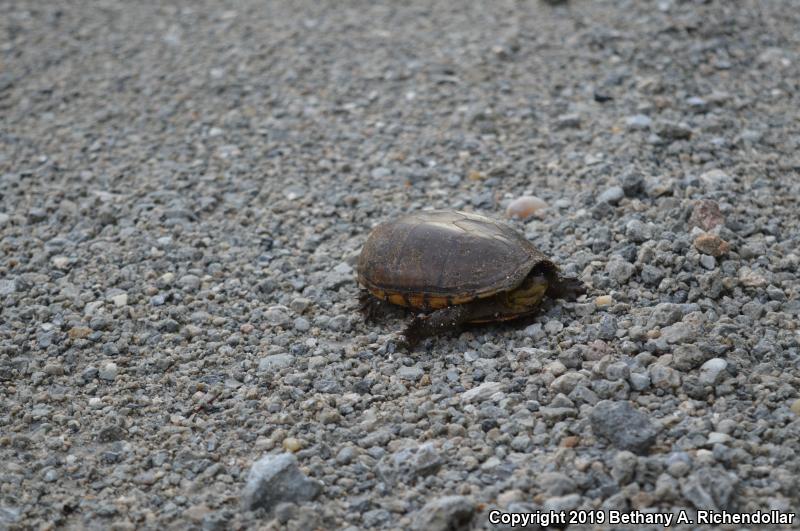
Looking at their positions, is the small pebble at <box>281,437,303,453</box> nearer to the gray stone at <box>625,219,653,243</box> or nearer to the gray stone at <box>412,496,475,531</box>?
the gray stone at <box>412,496,475,531</box>

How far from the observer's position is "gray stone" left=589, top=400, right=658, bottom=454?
152 inches

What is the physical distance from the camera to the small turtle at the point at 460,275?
487 centimetres

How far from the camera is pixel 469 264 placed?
16.0 feet

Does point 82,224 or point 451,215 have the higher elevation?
point 451,215

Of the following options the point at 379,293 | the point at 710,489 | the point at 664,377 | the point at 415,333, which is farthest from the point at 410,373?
the point at 710,489

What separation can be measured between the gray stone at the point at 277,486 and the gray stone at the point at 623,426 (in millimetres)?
1324

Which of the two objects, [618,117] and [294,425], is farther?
[618,117]

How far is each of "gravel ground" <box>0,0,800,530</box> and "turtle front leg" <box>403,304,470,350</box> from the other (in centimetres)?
9

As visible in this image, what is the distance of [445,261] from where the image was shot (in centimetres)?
493

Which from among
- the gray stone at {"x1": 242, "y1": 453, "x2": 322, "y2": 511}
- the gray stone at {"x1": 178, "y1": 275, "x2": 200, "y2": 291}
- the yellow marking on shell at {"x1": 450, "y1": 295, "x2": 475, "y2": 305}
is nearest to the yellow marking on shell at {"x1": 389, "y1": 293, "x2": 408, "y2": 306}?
the yellow marking on shell at {"x1": 450, "y1": 295, "x2": 475, "y2": 305}

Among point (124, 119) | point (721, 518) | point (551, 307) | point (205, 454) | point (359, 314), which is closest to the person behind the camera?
point (721, 518)

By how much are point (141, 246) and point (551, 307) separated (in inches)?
123

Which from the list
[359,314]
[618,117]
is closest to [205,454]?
[359,314]

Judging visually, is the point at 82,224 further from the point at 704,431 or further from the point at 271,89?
the point at 704,431
